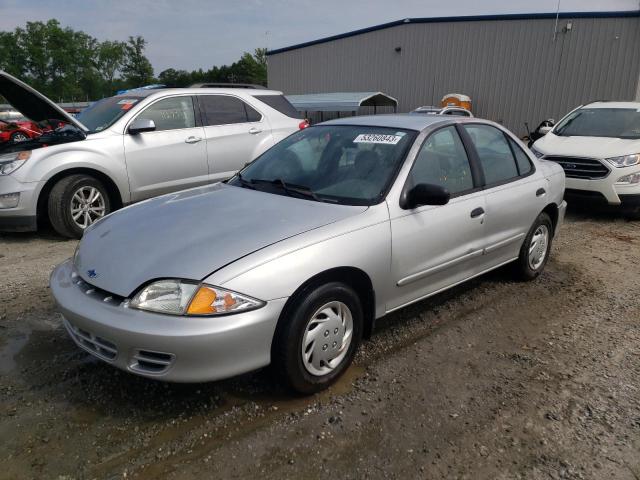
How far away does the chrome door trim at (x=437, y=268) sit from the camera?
10.7 feet

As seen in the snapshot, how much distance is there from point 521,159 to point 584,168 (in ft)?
11.6

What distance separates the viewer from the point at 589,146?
7.59m

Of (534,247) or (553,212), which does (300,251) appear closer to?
(534,247)

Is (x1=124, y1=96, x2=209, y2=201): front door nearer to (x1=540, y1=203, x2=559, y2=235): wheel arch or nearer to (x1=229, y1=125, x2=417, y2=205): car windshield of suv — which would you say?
(x1=229, y1=125, x2=417, y2=205): car windshield of suv

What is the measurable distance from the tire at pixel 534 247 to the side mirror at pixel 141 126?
428 cm

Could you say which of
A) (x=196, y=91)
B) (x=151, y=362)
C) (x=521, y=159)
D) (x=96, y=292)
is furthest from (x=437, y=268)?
(x=196, y=91)

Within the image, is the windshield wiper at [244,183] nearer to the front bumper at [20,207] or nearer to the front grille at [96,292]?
the front grille at [96,292]

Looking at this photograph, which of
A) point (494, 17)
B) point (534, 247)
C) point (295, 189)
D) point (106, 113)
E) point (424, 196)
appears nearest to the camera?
point (424, 196)

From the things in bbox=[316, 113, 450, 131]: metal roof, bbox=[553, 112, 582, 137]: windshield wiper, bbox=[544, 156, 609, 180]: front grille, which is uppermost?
bbox=[316, 113, 450, 131]: metal roof

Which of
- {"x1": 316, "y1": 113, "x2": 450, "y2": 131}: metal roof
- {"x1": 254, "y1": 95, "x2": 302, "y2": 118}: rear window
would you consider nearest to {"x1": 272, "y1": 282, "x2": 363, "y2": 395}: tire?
{"x1": 316, "y1": 113, "x2": 450, "y2": 131}: metal roof

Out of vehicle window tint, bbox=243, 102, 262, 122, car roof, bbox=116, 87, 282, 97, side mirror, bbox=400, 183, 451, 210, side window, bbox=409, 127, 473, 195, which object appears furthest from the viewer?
vehicle window tint, bbox=243, 102, 262, 122

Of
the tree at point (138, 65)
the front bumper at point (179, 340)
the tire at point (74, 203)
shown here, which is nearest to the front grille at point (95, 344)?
the front bumper at point (179, 340)

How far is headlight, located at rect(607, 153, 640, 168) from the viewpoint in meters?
7.10

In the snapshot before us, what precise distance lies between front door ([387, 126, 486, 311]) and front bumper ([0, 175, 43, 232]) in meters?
4.28
